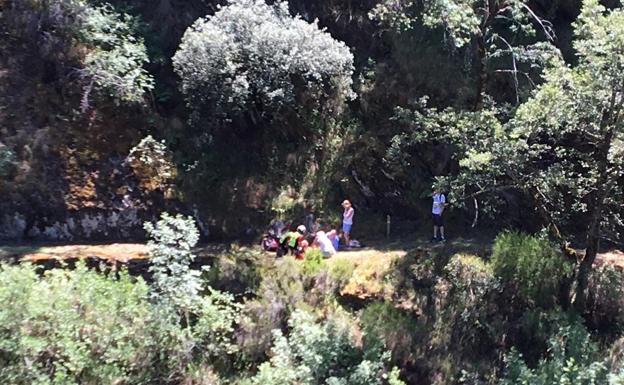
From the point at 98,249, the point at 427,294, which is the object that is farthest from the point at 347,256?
the point at 98,249

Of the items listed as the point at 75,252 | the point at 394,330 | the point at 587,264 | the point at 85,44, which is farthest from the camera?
the point at 85,44

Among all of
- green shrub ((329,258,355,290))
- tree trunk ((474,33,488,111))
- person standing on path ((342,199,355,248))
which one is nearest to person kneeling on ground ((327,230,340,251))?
person standing on path ((342,199,355,248))

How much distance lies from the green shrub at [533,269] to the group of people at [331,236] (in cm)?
186

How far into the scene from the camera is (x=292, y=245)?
14.1 meters

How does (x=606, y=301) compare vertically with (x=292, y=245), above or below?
below

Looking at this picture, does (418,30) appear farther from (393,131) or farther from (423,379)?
(423,379)

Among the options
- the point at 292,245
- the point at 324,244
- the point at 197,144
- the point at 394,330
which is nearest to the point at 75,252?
the point at 197,144

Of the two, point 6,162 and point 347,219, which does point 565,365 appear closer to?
point 347,219

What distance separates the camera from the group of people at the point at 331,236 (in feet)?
46.4

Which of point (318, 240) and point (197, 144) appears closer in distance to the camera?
point (318, 240)

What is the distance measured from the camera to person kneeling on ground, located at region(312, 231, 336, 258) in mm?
14289

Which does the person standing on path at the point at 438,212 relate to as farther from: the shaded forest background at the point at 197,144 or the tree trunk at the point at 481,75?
the tree trunk at the point at 481,75

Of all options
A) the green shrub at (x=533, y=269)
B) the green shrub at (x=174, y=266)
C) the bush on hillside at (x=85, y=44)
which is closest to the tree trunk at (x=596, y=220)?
the green shrub at (x=533, y=269)

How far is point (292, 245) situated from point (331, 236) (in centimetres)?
113
